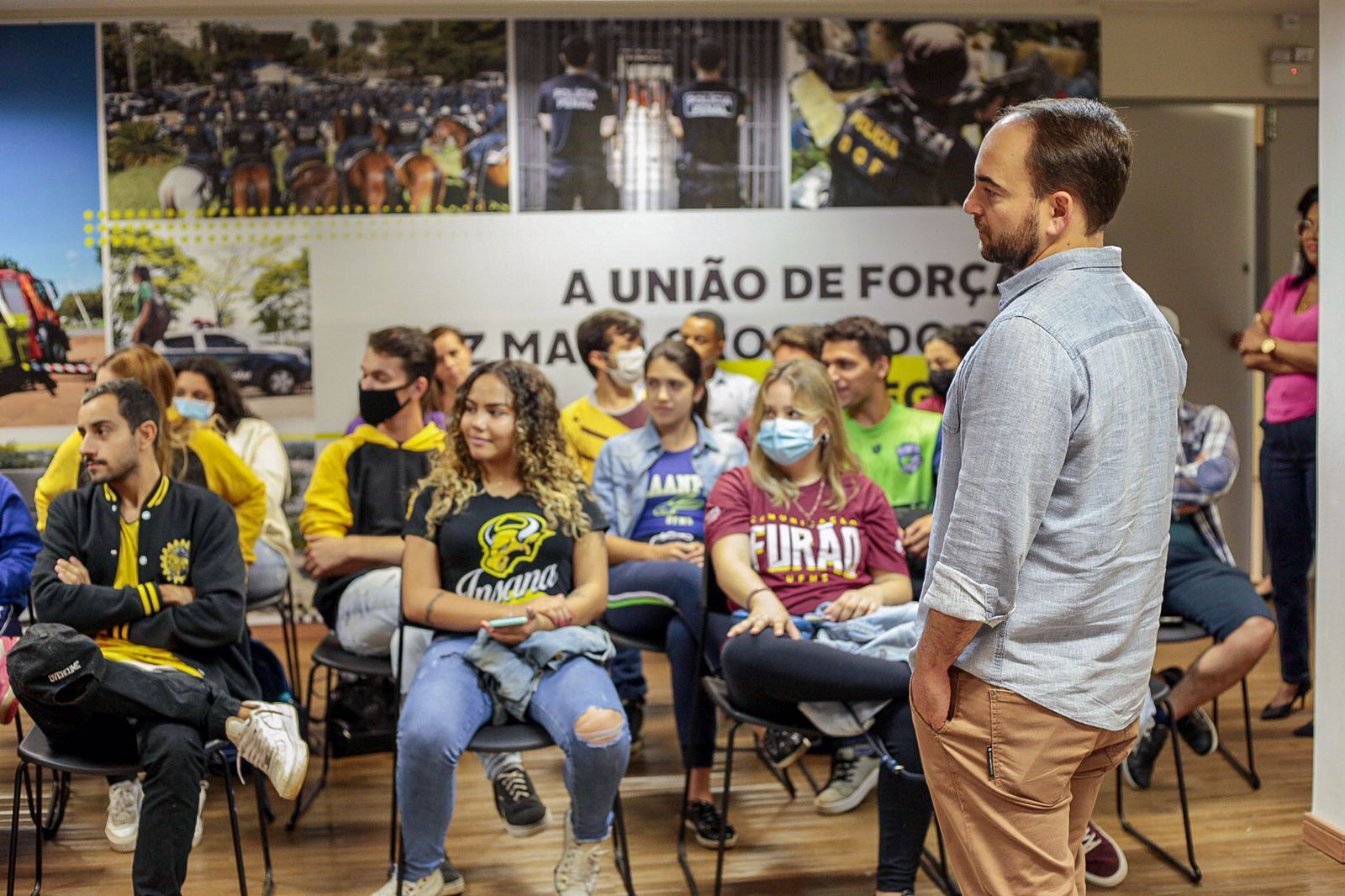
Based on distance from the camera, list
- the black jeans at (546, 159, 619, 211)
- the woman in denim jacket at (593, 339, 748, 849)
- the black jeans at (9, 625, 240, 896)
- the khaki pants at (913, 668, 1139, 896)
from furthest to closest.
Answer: the black jeans at (546, 159, 619, 211) → the woman in denim jacket at (593, 339, 748, 849) → the black jeans at (9, 625, 240, 896) → the khaki pants at (913, 668, 1139, 896)

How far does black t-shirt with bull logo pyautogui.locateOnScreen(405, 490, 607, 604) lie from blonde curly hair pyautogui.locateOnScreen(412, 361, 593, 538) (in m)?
0.02

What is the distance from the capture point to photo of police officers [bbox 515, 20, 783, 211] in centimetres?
613

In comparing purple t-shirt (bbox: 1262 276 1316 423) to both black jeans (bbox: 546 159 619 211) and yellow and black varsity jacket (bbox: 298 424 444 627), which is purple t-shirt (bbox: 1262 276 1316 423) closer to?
yellow and black varsity jacket (bbox: 298 424 444 627)

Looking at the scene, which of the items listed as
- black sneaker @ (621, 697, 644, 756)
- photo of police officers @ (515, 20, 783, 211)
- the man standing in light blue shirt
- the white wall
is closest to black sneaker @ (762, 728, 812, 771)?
black sneaker @ (621, 697, 644, 756)

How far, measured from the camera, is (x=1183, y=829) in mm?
3521

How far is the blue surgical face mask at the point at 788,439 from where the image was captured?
330 cm


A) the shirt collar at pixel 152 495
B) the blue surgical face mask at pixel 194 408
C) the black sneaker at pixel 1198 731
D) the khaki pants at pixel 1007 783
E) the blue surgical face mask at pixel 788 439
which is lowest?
the black sneaker at pixel 1198 731

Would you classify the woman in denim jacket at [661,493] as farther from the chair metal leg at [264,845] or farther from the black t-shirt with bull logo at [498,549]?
the chair metal leg at [264,845]

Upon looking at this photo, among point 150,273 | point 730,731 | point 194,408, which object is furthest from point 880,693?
point 150,273

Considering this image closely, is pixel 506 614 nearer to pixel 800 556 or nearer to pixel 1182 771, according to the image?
pixel 800 556

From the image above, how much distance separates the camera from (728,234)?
630 centimetres

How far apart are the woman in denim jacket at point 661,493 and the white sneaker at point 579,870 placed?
2.74ft

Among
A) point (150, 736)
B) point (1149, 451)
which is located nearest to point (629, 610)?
point (150, 736)

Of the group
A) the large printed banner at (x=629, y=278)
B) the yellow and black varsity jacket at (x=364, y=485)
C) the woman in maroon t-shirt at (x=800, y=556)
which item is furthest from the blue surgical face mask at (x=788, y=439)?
the large printed banner at (x=629, y=278)
